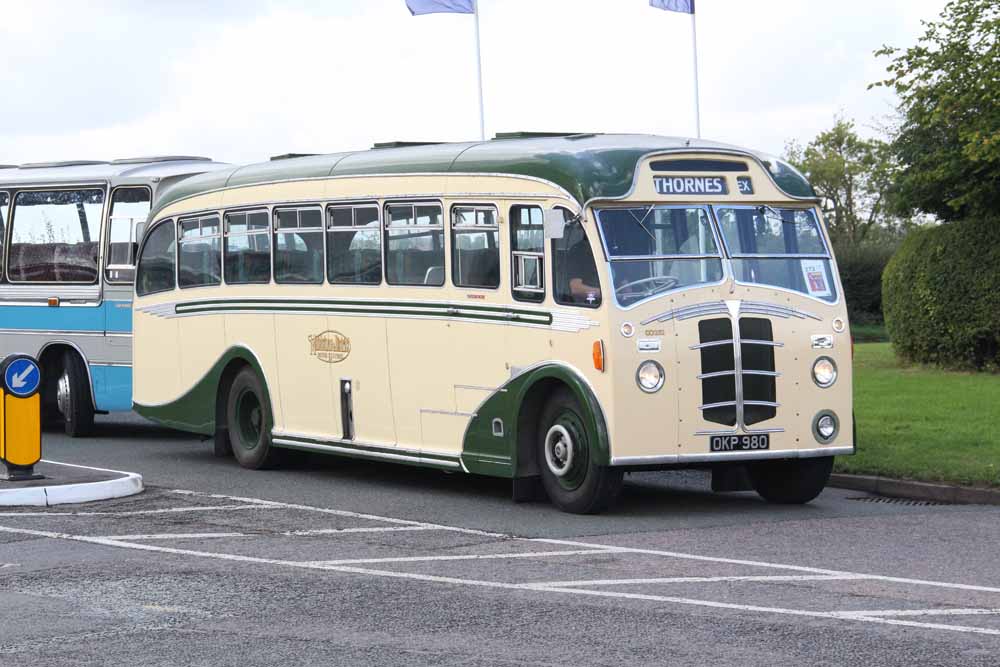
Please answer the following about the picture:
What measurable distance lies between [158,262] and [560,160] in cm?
687

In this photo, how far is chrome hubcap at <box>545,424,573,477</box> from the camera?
13.1 metres

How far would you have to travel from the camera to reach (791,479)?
1376 cm

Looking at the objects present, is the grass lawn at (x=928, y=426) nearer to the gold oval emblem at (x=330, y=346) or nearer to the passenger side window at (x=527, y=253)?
the passenger side window at (x=527, y=253)

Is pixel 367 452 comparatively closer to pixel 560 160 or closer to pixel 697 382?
pixel 560 160

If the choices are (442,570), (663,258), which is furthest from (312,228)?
(442,570)

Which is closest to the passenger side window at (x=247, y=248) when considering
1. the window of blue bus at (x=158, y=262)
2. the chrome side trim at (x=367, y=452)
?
the window of blue bus at (x=158, y=262)

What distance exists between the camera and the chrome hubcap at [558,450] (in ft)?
42.9

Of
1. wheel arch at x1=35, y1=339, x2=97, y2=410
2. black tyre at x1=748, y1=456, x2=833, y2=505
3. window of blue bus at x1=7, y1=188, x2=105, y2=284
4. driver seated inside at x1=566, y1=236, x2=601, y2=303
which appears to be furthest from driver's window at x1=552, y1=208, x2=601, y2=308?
wheel arch at x1=35, y1=339, x2=97, y2=410

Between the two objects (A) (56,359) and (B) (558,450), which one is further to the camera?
(A) (56,359)

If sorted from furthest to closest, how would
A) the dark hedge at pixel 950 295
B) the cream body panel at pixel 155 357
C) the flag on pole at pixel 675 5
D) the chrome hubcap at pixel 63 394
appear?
1. the flag on pole at pixel 675 5
2. the dark hedge at pixel 950 295
3. the chrome hubcap at pixel 63 394
4. the cream body panel at pixel 155 357

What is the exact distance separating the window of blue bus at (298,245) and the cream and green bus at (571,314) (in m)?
0.03

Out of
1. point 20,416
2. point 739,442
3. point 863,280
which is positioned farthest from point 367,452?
point 863,280

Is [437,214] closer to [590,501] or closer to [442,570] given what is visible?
[590,501]

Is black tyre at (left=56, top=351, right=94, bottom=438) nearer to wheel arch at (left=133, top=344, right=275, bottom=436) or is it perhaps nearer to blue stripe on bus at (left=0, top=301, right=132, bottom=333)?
blue stripe on bus at (left=0, top=301, right=132, bottom=333)
